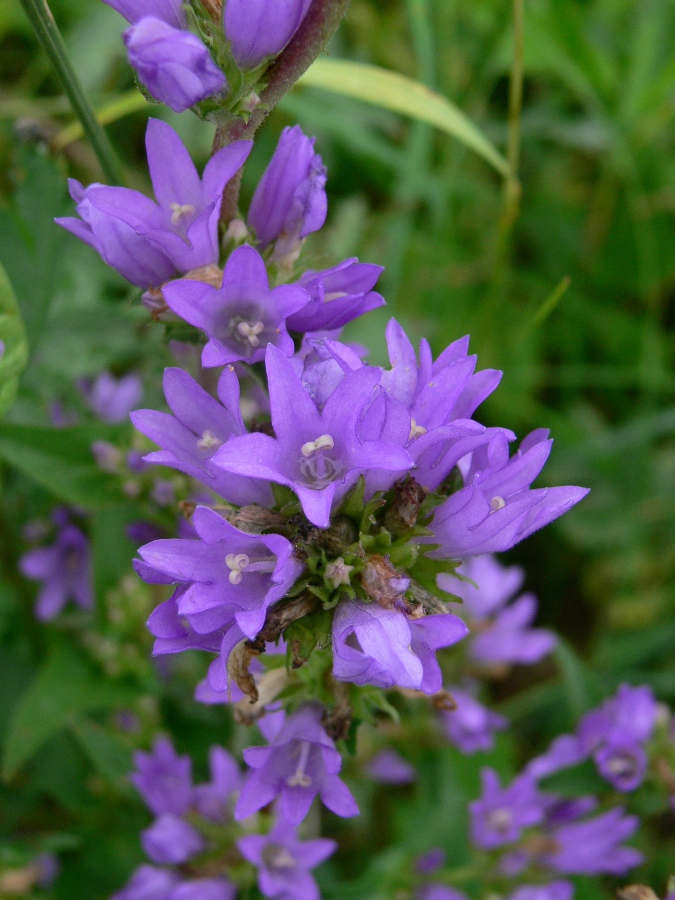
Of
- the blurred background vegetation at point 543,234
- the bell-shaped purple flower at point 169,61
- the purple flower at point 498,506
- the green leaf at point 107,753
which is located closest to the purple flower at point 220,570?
the purple flower at point 498,506

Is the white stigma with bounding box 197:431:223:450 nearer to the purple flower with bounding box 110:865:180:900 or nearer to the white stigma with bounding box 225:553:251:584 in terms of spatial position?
the white stigma with bounding box 225:553:251:584

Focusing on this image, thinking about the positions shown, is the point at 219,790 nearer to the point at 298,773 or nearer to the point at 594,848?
the point at 298,773

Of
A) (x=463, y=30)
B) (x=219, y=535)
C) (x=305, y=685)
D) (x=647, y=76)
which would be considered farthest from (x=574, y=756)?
(x=463, y=30)

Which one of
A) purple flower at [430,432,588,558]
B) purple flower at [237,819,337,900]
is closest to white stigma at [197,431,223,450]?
purple flower at [430,432,588,558]

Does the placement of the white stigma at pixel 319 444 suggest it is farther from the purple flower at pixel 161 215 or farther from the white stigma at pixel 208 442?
the purple flower at pixel 161 215

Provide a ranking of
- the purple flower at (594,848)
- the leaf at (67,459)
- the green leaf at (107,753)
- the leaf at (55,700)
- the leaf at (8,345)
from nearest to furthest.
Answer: the leaf at (8,345) → the leaf at (67,459) → the leaf at (55,700) → the purple flower at (594,848) → the green leaf at (107,753)

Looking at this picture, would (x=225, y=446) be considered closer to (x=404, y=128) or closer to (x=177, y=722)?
(x=177, y=722)
